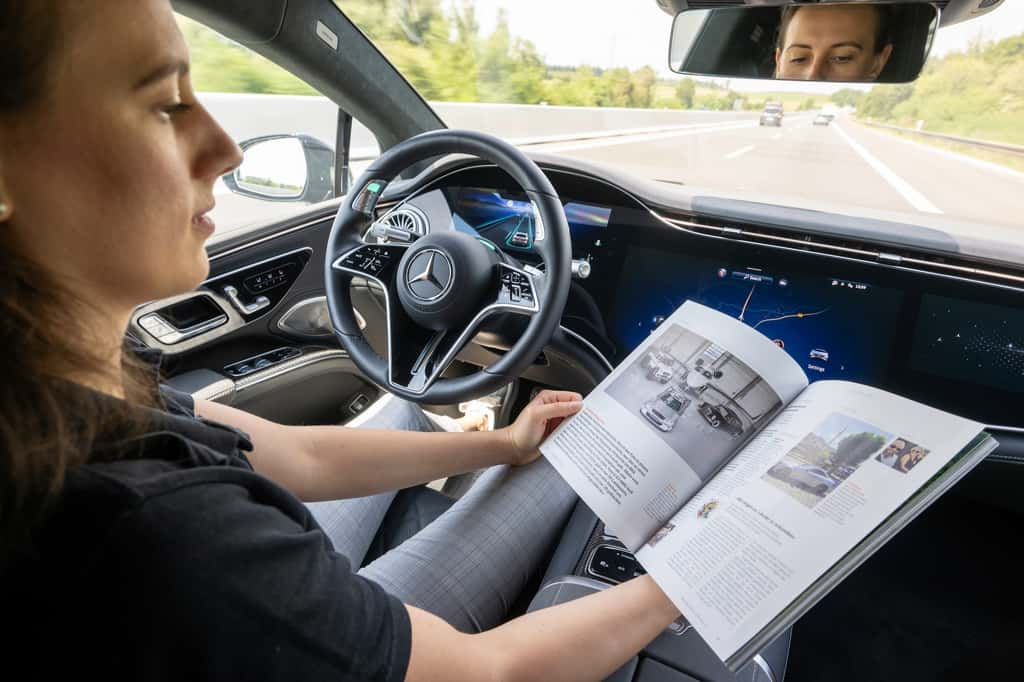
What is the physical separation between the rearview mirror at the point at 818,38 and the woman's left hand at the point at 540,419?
0.94 metres

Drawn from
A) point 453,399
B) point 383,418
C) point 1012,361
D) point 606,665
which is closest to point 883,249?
point 1012,361

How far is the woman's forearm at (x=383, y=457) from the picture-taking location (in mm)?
1299

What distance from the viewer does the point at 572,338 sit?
6.18ft

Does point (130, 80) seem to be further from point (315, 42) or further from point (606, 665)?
point (315, 42)

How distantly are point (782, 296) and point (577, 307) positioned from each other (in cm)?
57

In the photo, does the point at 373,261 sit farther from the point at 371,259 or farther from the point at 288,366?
the point at 288,366

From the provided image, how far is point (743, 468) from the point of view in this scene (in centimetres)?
99

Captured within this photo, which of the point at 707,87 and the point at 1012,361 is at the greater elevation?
the point at 707,87

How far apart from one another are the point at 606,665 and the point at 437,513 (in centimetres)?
74

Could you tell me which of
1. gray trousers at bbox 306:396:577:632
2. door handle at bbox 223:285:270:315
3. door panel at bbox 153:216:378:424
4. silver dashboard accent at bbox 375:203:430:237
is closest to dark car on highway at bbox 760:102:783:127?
silver dashboard accent at bbox 375:203:430:237

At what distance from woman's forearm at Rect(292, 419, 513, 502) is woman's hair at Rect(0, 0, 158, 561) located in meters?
0.70

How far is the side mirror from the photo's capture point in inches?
93.7

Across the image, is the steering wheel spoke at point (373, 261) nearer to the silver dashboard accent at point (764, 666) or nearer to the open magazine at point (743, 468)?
the open magazine at point (743, 468)

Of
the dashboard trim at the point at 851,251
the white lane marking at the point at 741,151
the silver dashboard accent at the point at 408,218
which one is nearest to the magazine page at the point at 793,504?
the dashboard trim at the point at 851,251
